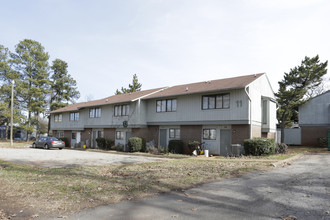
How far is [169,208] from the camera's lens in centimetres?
574

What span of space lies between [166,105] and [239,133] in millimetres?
7876

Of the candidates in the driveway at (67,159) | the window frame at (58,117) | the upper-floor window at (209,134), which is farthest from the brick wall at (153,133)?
the window frame at (58,117)

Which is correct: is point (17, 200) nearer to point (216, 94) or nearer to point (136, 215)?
point (136, 215)

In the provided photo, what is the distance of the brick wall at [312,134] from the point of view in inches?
1150

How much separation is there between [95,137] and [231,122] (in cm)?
1858

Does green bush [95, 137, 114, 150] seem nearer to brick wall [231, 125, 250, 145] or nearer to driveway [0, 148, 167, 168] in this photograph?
driveway [0, 148, 167, 168]

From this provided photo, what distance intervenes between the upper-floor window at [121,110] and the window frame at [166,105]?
152 inches

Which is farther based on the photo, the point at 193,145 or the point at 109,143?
the point at 109,143

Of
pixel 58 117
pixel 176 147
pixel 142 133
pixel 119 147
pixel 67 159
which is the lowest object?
pixel 119 147

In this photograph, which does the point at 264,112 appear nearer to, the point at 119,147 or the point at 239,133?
the point at 239,133

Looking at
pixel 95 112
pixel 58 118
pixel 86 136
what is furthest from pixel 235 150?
pixel 58 118

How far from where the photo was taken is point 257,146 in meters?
17.3

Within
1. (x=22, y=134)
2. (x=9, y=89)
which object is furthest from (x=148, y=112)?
(x=22, y=134)

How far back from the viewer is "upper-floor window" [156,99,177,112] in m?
23.9
